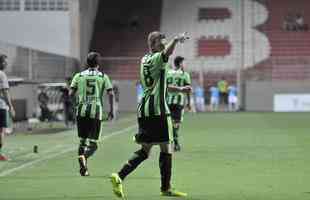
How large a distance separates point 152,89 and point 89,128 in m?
3.19

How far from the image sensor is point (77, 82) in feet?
43.6

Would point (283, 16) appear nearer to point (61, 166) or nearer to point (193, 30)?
point (193, 30)

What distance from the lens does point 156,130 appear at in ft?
33.7

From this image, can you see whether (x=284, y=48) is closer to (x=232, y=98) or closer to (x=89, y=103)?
(x=232, y=98)

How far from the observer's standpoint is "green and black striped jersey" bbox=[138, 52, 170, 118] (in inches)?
403

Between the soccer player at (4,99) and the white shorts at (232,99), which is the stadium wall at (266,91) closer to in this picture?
the white shorts at (232,99)

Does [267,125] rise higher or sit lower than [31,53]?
lower

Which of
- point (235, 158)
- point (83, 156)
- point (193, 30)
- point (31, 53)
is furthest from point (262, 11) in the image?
point (83, 156)

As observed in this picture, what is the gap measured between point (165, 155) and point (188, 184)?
4.68ft

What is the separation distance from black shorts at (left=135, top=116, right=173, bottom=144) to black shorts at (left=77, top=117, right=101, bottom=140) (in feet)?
9.87

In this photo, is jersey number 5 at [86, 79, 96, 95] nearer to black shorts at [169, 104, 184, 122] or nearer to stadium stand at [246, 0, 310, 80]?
black shorts at [169, 104, 184, 122]

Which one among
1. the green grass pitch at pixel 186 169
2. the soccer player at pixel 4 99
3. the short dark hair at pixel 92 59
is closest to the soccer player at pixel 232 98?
the green grass pitch at pixel 186 169

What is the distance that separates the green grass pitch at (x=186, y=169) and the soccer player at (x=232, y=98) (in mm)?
19972

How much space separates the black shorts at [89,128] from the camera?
522 inches
